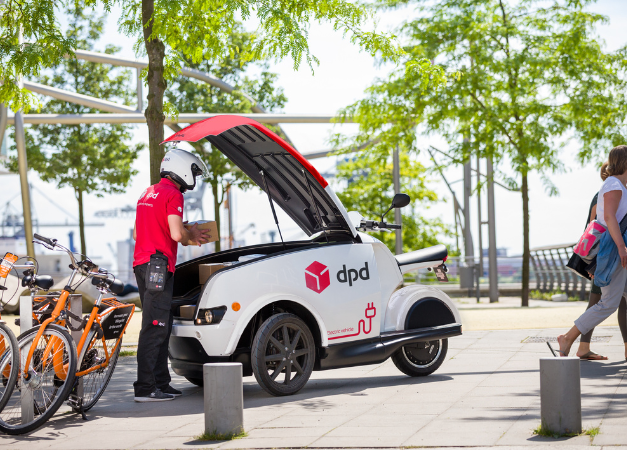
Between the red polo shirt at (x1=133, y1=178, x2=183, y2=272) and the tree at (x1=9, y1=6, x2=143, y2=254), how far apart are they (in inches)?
767

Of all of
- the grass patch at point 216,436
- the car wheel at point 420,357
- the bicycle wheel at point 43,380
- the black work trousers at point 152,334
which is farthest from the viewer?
the car wheel at point 420,357

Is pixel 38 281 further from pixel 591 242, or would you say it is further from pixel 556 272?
pixel 556 272

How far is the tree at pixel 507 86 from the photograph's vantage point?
1580 centimetres

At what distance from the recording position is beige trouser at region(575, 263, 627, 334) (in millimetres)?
6336

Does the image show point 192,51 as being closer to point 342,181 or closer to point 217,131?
point 217,131

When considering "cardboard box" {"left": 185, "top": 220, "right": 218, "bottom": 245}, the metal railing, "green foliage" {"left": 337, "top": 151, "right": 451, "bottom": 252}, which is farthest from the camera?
"green foliage" {"left": 337, "top": 151, "right": 451, "bottom": 252}

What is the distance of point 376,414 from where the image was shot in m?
5.04

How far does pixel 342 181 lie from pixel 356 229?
32.4 m

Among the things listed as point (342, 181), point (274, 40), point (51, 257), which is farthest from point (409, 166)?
point (51, 257)

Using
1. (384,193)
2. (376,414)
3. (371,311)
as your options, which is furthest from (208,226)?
(384,193)

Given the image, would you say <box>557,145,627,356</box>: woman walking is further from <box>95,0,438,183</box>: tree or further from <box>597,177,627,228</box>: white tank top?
<box>95,0,438,183</box>: tree

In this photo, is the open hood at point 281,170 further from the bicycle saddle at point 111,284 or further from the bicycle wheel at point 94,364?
the bicycle wheel at point 94,364

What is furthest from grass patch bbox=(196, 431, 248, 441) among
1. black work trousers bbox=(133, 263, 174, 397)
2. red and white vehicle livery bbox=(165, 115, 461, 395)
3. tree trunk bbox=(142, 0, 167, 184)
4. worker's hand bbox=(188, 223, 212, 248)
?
tree trunk bbox=(142, 0, 167, 184)

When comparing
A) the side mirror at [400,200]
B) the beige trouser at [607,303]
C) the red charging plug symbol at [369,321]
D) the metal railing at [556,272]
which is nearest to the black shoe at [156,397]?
the red charging plug symbol at [369,321]
